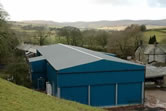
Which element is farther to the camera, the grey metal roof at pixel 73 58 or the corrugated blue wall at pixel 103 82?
the grey metal roof at pixel 73 58

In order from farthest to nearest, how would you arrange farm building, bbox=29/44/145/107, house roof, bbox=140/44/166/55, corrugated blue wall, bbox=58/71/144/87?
1. house roof, bbox=140/44/166/55
2. farm building, bbox=29/44/145/107
3. corrugated blue wall, bbox=58/71/144/87

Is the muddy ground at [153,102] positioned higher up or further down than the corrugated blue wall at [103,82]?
further down

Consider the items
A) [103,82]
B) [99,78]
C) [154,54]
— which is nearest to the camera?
[99,78]

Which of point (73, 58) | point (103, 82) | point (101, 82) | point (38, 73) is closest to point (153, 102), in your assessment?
point (103, 82)

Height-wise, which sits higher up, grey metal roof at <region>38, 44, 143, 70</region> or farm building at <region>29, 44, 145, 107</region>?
grey metal roof at <region>38, 44, 143, 70</region>

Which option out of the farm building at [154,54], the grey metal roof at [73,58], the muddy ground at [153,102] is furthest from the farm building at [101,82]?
the farm building at [154,54]

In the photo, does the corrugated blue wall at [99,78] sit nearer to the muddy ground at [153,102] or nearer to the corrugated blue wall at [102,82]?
the corrugated blue wall at [102,82]

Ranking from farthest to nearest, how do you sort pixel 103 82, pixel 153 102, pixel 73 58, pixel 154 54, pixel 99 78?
pixel 154 54
pixel 73 58
pixel 153 102
pixel 103 82
pixel 99 78

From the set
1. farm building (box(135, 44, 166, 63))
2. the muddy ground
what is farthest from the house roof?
the muddy ground

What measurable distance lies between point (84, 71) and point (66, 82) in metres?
1.83

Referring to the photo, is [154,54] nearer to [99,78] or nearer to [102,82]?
[102,82]

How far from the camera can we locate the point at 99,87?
66.1ft

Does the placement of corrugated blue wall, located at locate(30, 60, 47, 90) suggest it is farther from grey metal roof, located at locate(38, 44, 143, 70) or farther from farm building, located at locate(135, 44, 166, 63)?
farm building, located at locate(135, 44, 166, 63)

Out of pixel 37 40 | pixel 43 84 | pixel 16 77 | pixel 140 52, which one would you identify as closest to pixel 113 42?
pixel 140 52
